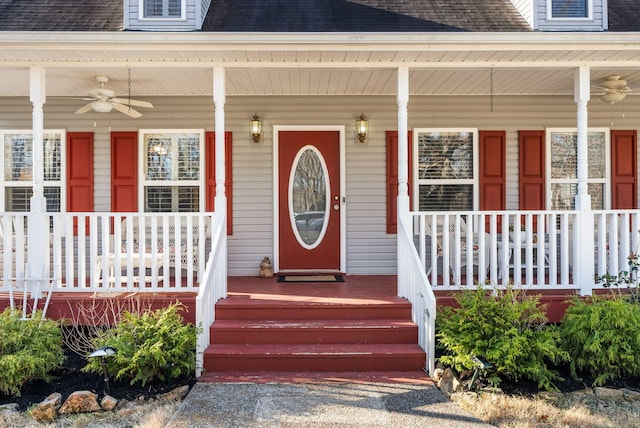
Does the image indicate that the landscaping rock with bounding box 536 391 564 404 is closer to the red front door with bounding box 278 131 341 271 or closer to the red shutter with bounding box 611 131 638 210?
the red front door with bounding box 278 131 341 271

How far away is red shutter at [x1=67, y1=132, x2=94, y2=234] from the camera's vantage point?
253 inches

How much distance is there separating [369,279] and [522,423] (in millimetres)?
2966

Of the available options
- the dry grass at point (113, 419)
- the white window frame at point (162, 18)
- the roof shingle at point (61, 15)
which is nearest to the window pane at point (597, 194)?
the white window frame at point (162, 18)

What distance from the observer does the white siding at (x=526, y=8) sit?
5386mm

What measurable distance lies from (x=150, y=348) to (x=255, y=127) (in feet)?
11.2

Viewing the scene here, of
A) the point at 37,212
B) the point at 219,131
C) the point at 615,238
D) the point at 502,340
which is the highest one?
the point at 219,131

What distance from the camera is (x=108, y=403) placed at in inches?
143

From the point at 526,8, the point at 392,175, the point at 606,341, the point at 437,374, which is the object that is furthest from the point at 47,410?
the point at 526,8

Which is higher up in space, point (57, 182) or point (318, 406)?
point (57, 182)

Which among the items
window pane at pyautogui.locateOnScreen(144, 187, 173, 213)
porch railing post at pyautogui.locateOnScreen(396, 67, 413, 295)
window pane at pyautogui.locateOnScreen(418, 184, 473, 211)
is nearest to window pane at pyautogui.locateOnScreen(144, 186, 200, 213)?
window pane at pyautogui.locateOnScreen(144, 187, 173, 213)

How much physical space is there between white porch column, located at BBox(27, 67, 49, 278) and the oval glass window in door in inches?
114

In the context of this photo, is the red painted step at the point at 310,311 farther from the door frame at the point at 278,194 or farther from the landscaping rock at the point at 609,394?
the door frame at the point at 278,194

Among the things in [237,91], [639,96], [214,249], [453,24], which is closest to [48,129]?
[237,91]

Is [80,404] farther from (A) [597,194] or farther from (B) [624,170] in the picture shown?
(B) [624,170]
